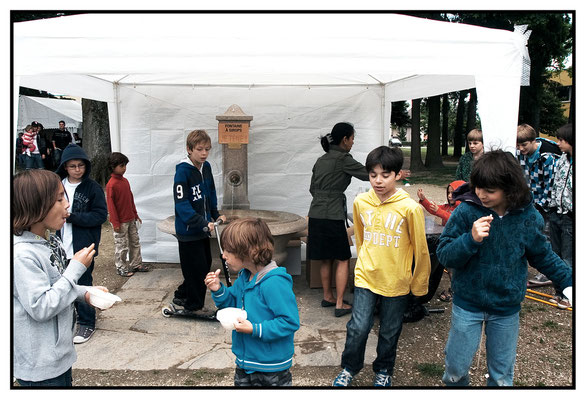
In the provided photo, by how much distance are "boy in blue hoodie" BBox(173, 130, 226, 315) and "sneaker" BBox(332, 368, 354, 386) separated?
151 centimetres

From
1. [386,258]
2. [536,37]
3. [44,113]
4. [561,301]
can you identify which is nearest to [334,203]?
[386,258]

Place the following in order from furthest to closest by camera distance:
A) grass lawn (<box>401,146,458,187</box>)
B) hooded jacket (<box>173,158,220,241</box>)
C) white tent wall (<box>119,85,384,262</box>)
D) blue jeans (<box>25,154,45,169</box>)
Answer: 1. grass lawn (<box>401,146,458,187</box>)
2. blue jeans (<box>25,154,45,169</box>)
3. white tent wall (<box>119,85,384,262</box>)
4. hooded jacket (<box>173,158,220,241</box>)

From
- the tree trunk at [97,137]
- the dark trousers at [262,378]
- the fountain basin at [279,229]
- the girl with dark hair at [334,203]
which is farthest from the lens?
the tree trunk at [97,137]

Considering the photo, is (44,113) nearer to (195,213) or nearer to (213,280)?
(195,213)

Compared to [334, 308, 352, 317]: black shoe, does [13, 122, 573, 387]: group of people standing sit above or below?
above

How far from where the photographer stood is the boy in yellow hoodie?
9.45 ft

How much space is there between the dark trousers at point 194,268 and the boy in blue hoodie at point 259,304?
1.95 meters

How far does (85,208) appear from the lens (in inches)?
146

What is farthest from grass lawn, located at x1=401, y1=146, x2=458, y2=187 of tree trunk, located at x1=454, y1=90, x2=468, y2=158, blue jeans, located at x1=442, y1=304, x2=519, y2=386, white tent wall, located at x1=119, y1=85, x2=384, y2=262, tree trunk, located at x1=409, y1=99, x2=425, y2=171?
blue jeans, located at x1=442, y1=304, x2=519, y2=386

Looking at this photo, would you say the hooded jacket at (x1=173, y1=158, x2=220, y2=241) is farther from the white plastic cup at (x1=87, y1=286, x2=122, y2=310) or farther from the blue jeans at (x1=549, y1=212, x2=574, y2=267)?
the blue jeans at (x1=549, y1=212, x2=574, y2=267)

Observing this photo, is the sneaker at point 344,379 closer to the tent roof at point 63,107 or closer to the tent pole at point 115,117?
the tent pole at point 115,117

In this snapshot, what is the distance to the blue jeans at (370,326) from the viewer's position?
2951mm

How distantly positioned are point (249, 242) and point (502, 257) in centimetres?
128

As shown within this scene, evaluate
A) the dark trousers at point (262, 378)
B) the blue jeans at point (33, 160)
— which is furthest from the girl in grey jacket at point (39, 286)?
the blue jeans at point (33, 160)
